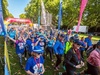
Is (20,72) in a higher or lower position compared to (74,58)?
lower

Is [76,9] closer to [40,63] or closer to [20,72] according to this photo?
[20,72]

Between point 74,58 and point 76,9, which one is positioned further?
point 76,9

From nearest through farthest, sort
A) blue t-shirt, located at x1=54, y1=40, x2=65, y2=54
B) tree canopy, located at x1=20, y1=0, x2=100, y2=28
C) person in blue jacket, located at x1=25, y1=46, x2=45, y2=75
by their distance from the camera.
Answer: person in blue jacket, located at x1=25, y1=46, x2=45, y2=75 → blue t-shirt, located at x1=54, y1=40, x2=65, y2=54 → tree canopy, located at x1=20, y1=0, x2=100, y2=28

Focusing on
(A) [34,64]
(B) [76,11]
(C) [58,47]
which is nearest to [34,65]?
(A) [34,64]

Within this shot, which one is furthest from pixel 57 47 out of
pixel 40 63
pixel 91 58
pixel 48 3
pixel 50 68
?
pixel 48 3

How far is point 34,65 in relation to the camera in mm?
5605

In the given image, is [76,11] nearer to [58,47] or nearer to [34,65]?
[58,47]

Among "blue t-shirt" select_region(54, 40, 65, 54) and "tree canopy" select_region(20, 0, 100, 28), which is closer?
"blue t-shirt" select_region(54, 40, 65, 54)

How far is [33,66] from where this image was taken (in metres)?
5.62

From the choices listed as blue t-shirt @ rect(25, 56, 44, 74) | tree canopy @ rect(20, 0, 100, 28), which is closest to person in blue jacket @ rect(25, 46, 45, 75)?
blue t-shirt @ rect(25, 56, 44, 74)

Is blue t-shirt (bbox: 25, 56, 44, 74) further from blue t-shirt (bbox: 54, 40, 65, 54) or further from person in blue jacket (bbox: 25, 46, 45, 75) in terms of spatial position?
blue t-shirt (bbox: 54, 40, 65, 54)

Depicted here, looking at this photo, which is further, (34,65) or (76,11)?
(76,11)

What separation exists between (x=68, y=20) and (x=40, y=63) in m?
68.0

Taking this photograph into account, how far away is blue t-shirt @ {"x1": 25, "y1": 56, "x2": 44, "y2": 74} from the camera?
5.57 metres
